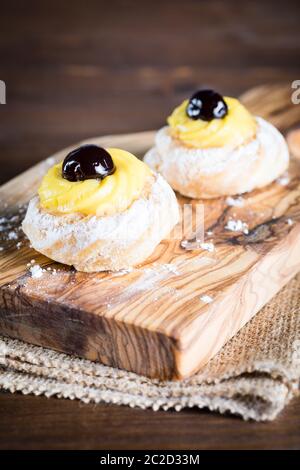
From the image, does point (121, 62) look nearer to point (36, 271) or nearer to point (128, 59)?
point (128, 59)

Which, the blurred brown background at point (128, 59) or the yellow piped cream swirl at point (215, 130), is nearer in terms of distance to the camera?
the yellow piped cream swirl at point (215, 130)

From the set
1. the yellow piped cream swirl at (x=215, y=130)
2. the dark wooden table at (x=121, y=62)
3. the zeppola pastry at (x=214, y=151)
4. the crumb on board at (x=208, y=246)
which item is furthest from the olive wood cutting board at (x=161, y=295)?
the dark wooden table at (x=121, y=62)

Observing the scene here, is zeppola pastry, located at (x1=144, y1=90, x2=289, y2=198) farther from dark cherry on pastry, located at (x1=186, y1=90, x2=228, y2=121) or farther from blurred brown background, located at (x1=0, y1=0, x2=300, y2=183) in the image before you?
blurred brown background, located at (x1=0, y1=0, x2=300, y2=183)

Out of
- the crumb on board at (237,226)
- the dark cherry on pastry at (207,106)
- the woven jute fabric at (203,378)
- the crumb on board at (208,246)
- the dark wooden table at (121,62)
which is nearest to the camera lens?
the woven jute fabric at (203,378)

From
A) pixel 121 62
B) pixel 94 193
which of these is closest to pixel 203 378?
pixel 94 193

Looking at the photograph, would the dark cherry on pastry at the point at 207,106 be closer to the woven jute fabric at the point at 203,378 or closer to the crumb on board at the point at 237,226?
the crumb on board at the point at 237,226

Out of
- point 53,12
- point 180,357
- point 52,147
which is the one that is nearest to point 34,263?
point 180,357
